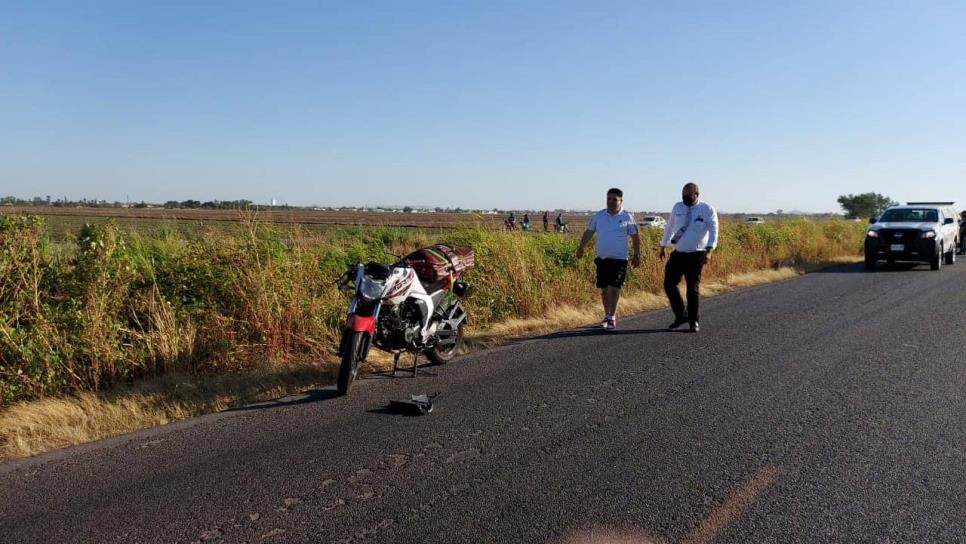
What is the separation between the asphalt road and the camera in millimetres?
3361

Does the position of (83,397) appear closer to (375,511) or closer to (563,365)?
(375,511)

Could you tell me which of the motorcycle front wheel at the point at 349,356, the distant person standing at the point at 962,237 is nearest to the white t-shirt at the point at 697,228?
the motorcycle front wheel at the point at 349,356

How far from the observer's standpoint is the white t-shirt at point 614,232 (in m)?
8.69

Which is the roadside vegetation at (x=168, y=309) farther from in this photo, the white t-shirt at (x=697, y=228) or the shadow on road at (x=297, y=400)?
the white t-shirt at (x=697, y=228)

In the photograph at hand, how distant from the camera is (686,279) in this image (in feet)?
28.9

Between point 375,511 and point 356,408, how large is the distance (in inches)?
75.9

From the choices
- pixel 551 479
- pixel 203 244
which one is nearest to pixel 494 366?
Result: pixel 551 479

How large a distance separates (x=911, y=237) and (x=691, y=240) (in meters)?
13.1

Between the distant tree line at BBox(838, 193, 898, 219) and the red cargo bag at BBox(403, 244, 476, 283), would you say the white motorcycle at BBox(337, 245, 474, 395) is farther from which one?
the distant tree line at BBox(838, 193, 898, 219)

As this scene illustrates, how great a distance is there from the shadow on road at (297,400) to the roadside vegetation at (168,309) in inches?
9.9

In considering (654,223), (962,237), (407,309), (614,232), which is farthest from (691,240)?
(962,237)

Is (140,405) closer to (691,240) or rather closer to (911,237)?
(691,240)

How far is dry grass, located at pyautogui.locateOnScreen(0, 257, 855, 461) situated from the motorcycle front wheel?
53 centimetres

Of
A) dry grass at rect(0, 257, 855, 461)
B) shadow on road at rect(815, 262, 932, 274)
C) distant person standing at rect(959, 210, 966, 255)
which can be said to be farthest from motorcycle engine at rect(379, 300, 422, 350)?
distant person standing at rect(959, 210, 966, 255)
